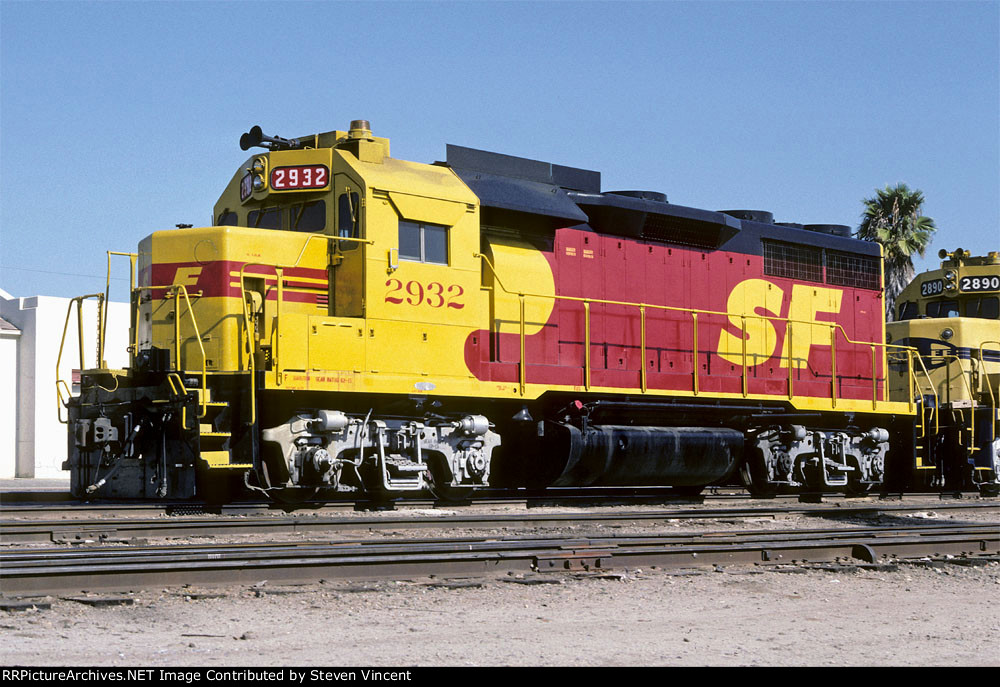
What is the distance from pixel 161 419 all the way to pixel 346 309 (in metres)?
2.14

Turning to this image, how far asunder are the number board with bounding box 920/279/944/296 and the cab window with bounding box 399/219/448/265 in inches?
426

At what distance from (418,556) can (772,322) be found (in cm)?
928

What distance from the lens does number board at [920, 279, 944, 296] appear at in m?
18.8

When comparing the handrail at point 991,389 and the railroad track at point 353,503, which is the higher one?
the handrail at point 991,389

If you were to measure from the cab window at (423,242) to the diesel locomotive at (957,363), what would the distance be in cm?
834

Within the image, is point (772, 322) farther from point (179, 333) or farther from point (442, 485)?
point (179, 333)

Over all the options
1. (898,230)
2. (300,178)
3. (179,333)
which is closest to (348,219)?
(300,178)

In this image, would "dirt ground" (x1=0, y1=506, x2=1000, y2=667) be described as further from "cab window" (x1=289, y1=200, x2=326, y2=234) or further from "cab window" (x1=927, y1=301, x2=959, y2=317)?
"cab window" (x1=927, y1=301, x2=959, y2=317)

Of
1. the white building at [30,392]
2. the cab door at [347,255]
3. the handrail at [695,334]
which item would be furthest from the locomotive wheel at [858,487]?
the white building at [30,392]

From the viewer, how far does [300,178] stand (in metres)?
11.4

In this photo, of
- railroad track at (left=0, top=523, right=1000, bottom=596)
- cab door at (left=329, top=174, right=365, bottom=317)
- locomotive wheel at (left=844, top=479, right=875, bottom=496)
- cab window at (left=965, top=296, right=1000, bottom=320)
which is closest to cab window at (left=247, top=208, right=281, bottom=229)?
cab door at (left=329, top=174, right=365, bottom=317)

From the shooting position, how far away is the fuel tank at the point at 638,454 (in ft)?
41.9

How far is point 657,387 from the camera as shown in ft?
44.7

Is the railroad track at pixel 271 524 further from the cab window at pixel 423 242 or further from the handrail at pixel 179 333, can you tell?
the cab window at pixel 423 242
